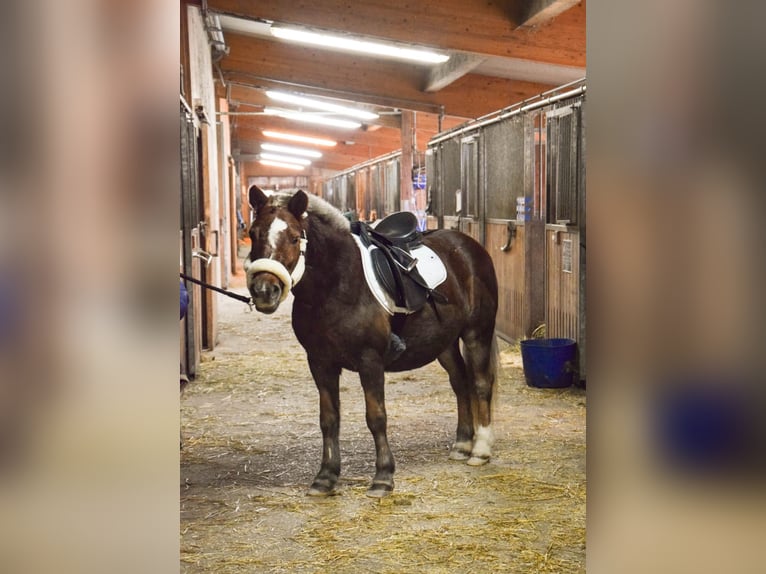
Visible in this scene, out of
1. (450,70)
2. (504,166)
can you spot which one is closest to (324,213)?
(504,166)

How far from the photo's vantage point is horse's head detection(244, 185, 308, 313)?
330 centimetres

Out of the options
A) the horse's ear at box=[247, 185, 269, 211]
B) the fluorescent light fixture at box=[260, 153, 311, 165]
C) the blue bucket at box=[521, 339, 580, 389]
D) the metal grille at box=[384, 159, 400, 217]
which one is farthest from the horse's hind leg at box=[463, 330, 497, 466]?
the fluorescent light fixture at box=[260, 153, 311, 165]

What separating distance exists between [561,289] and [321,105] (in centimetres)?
821

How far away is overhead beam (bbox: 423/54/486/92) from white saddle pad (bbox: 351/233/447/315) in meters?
4.38

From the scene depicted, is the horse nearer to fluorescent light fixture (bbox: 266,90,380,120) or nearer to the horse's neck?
the horse's neck

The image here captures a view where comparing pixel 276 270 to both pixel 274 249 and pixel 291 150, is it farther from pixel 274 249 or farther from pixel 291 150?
pixel 291 150

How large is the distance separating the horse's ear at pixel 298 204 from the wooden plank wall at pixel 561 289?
2.86 metres

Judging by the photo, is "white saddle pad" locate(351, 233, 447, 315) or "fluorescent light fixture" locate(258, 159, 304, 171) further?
"fluorescent light fixture" locate(258, 159, 304, 171)

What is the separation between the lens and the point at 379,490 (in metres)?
3.66
